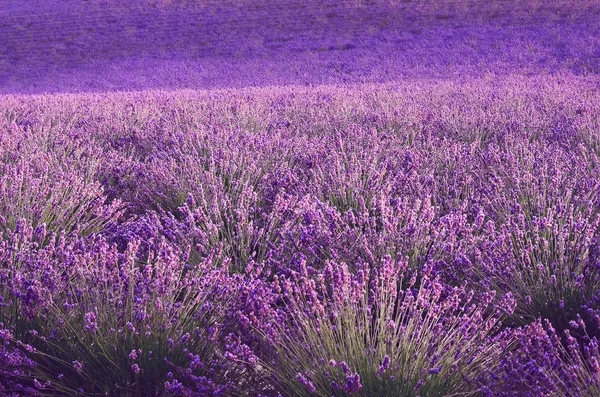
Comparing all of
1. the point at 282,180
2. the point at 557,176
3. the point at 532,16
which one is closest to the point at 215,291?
the point at 282,180

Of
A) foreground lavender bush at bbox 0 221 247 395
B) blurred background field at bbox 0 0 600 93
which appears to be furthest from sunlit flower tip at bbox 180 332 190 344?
blurred background field at bbox 0 0 600 93

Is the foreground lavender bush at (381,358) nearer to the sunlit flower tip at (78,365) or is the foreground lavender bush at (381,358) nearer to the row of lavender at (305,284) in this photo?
the row of lavender at (305,284)

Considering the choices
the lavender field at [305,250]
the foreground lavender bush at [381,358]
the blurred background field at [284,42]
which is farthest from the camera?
the blurred background field at [284,42]

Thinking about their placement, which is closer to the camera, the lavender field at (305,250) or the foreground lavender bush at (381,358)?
the foreground lavender bush at (381,358)

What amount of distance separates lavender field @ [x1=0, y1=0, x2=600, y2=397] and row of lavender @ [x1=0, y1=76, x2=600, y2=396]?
0.04 feet

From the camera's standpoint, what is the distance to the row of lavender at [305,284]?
5.25 feet

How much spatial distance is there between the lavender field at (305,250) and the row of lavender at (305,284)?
12 mm

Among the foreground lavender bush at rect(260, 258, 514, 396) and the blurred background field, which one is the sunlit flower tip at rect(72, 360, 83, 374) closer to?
the foreground lavender bush at rect(260, 258, 514, 396)

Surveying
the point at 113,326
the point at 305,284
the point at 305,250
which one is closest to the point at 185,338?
the point at 113,326

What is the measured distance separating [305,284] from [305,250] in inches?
27.2

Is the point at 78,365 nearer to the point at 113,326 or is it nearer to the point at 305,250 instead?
the point at 113,326

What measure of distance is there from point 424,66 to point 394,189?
37.6 feet

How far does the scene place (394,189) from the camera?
3.19 m

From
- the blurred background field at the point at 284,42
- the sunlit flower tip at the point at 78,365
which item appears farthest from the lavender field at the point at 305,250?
the blurred background field at the point at 284,42
